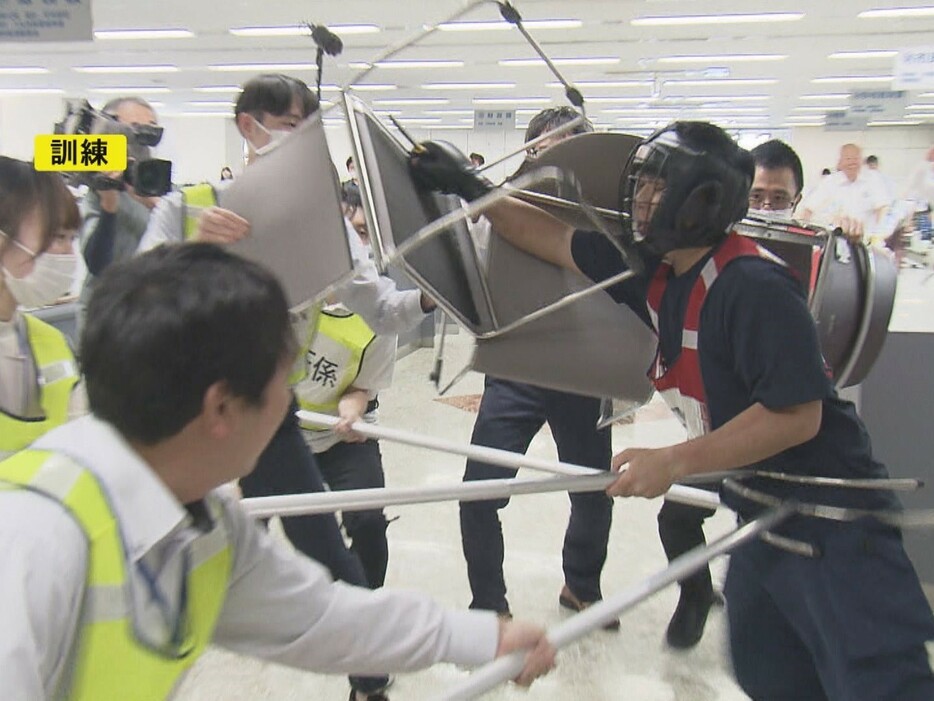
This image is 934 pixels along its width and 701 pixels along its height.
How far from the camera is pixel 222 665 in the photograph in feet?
7.34

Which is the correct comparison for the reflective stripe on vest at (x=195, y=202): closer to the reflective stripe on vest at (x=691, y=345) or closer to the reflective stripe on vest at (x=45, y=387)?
the reflective stripe on vest at (x=45, y=387)

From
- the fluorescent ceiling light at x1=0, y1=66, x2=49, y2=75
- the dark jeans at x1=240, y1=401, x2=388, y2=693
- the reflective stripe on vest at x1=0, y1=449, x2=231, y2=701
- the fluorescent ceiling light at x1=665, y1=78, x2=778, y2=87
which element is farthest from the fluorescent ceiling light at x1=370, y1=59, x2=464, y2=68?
the reflective stripe on vest at x1=0, y1=449, x2=231, y2=701

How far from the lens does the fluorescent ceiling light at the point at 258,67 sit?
12.8 m

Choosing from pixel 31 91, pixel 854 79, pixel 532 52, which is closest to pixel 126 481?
pixel 532 52

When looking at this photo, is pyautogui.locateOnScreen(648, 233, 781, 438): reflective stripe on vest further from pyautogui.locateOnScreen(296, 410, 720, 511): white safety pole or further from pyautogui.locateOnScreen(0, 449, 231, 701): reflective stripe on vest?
pyautogui.locateOnScreen(0, 449, 231, 701): reflective stripe on vest

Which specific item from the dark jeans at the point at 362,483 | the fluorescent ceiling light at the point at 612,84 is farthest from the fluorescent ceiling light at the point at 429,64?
the dark jeans at the point at 362,483

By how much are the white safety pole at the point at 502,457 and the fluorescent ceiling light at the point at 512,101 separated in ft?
48.3

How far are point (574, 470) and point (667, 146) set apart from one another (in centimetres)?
66

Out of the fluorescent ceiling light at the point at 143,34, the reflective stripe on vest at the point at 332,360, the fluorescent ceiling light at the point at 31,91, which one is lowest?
the reflective stripe on vest at the point at 332,360

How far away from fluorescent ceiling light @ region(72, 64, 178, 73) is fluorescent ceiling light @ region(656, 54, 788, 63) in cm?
764

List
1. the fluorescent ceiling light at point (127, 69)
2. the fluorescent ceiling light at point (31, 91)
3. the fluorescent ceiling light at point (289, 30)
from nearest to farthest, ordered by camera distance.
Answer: the fluorescent ceiling light at point (289, 30) < the fluorescent ceiling light at point (127, 69) < the fluorescent ceiling light at point (31, 91)

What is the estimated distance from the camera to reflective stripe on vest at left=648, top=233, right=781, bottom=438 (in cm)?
132

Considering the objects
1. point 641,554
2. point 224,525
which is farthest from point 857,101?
point 224,525

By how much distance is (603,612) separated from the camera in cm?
121
